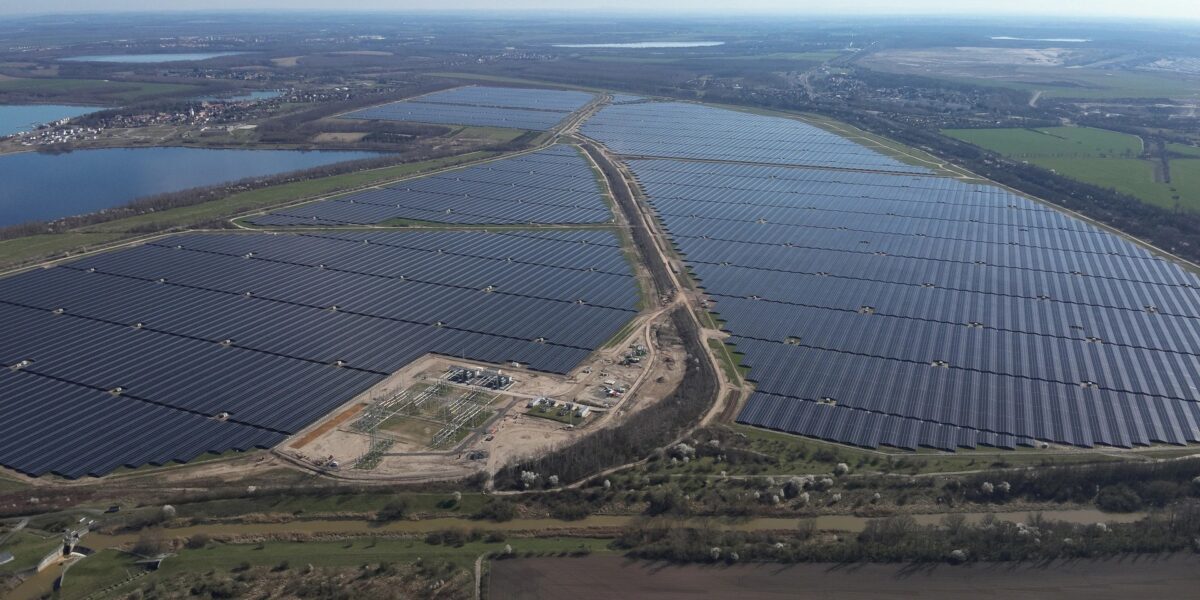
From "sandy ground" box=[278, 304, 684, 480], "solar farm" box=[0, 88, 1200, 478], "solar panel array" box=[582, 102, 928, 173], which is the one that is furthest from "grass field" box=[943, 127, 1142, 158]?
"sandy ground" box=[278, 304, 684, 480]

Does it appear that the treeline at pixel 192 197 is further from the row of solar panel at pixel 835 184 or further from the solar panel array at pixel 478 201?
the row of solar panel at pixel 835 184

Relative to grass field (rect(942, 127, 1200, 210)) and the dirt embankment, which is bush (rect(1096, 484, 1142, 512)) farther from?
grass field (rect(942, 127, 1200, 210))

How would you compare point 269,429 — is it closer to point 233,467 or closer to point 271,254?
point 233,467

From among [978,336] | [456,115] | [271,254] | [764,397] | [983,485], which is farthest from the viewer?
[456,115]

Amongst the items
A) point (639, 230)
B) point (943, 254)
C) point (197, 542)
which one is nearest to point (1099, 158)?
point (943, 254)

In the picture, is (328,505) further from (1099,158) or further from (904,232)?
(1099,158)

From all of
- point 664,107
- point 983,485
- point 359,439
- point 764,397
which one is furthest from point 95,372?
point 664,107

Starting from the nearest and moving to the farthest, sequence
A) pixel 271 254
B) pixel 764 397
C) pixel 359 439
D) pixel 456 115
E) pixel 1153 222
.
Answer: pixel 359 439 < pixel 764 397 < pixel 271 254 < pixel 1153 222 < pixel 456 115
